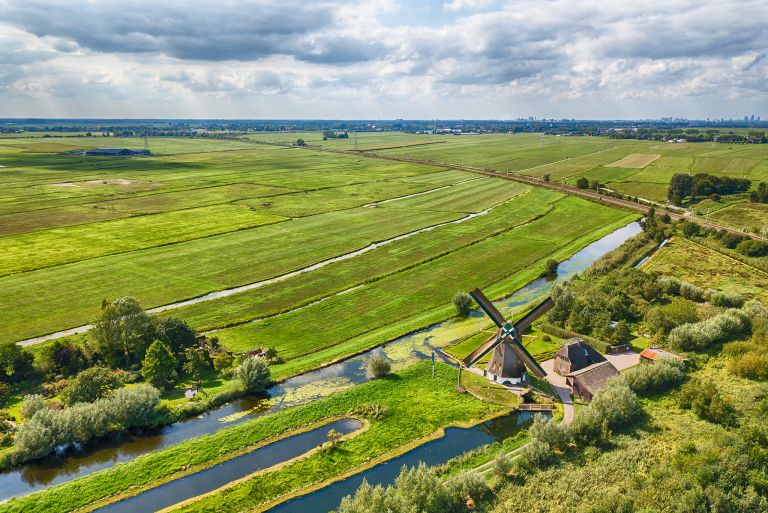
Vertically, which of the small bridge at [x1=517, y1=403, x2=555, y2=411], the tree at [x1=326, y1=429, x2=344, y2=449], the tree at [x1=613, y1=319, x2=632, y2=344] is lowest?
the tree at [x1=326, y1=429, x2=344, y2=449]

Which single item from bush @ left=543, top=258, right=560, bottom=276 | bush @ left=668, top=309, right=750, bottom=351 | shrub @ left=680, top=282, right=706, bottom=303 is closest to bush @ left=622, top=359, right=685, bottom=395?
bush @ left=668, top=309, right=750, bottom=351

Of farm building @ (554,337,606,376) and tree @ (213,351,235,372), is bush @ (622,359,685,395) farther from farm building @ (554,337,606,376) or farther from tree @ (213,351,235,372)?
tree @ (213,351,235,372)

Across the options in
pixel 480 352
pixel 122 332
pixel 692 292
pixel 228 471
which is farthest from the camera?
pixel 692 292

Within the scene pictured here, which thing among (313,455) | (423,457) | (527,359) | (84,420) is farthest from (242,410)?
(527,359)

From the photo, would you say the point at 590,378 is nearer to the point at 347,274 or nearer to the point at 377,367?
the point at 377,367

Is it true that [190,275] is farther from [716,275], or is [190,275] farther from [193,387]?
[716,275]

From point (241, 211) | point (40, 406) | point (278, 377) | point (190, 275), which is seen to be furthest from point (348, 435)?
point (241, 211)
